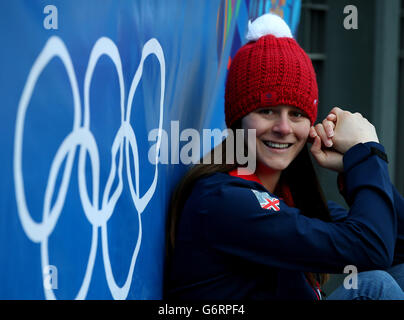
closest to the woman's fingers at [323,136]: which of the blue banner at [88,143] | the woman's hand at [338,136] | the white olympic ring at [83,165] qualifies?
the woman's hand at [338,136]

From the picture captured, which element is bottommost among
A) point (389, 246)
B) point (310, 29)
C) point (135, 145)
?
point (389, 246)

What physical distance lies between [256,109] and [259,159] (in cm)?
15

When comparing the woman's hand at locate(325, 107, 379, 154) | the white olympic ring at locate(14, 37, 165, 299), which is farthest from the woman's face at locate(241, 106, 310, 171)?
the white olympic ring at locate(14, 37, 165, 299)

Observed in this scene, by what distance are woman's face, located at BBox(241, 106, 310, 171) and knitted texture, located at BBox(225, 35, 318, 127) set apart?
3 cm

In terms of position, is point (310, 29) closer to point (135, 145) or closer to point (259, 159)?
point (259, 159)

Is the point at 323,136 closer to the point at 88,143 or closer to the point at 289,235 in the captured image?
the point at 289,235

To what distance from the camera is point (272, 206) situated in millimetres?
1483

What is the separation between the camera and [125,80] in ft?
3.95

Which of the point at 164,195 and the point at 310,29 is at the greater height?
the point at 310,29

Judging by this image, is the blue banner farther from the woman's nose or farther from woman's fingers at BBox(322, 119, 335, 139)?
woman's fingers at BBox(322, 119, 335, 139)

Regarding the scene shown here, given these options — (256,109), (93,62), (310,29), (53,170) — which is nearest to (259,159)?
(256,109)

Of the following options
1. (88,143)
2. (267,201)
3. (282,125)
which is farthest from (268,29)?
(88,143)

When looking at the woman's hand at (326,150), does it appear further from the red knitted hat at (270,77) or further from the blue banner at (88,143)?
the blue banner at (88,143)

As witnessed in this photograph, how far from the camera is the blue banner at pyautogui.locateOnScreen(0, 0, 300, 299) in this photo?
0.78 meters
